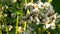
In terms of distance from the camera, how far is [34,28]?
1.14m

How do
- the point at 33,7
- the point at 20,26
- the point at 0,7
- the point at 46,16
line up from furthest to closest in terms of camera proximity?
1. the point at 20,26
2. the point at 0,7
3. the point at 33,7
4. the point at 46,16

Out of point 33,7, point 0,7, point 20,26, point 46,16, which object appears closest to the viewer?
point 46,16

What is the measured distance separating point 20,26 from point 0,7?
236mm

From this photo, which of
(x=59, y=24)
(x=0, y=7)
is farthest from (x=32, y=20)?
(x=0, y=7)

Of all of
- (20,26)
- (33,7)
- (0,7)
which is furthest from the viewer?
(20,26)

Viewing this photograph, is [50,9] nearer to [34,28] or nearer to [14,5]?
[34,28]

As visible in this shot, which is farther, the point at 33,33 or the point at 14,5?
the point at 14,5

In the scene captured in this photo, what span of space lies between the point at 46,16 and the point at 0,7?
53 cm

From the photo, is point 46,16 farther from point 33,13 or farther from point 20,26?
point 20,26

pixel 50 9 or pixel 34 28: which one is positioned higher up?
pixel 50 9

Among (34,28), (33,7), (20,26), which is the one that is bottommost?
(20,26)

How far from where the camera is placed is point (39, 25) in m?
1.12

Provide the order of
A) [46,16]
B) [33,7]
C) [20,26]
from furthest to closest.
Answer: [20,26] < [33,7] < [46,16]

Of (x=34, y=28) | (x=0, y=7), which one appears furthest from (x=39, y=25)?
(x=0, y=7)
